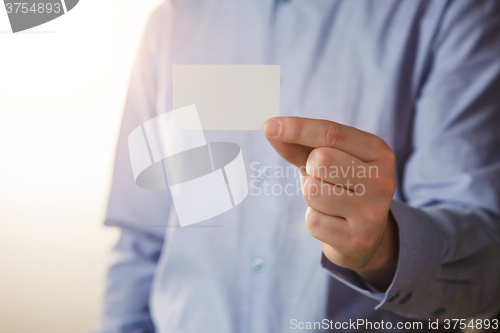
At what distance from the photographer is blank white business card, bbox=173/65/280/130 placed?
29cm

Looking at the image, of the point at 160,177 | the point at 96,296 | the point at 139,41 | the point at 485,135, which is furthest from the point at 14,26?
the point at 485,135

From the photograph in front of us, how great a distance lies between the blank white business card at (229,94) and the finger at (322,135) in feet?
0.10

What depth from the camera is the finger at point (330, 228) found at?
28 cm

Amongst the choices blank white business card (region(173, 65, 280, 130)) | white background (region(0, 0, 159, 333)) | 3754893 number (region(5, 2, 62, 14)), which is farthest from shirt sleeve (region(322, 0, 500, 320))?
3754893 number (region(5, 2, 62, 14))

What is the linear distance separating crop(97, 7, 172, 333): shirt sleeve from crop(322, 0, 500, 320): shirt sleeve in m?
0.30

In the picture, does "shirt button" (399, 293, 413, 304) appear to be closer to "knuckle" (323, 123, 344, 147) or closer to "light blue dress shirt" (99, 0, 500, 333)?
"light blue dress shirt" (99, 0, 500, 333)

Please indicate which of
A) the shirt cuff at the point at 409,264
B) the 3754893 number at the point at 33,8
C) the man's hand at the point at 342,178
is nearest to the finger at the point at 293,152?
the man's hand at the point at 342,178

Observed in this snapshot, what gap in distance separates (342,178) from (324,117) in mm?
187

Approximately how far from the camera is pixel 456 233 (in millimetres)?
373

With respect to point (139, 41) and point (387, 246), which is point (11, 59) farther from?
point (387, 246)

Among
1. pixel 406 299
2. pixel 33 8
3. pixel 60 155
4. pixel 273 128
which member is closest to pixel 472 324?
pixel 406 299

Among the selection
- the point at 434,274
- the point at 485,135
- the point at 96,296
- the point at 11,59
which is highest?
the point at 11,59

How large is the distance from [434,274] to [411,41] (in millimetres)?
326

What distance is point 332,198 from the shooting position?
0.27 m
